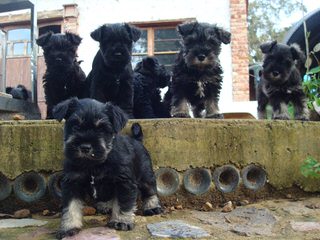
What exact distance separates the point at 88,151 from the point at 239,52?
10069 millimetres

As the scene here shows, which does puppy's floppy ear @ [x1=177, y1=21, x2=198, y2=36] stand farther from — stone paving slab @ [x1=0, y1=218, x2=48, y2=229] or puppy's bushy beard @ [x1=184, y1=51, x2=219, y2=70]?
stone paving slab @ [x1=0, y1=218, x2=48, y2=229]

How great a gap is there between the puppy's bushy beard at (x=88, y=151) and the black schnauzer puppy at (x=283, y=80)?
256 cm

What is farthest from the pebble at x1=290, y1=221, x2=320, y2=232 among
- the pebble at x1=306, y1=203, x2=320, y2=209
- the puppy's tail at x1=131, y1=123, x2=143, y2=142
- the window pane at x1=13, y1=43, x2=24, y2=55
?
the window pane at x1=13, y1=43, x2=24, y2=55

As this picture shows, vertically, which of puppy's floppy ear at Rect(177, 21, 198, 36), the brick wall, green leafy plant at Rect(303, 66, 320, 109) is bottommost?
green leafy plant at Rect(303, 66, 320, 109)

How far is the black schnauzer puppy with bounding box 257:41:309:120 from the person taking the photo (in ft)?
17.4

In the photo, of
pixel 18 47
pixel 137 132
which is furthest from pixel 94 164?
pixel 18 47

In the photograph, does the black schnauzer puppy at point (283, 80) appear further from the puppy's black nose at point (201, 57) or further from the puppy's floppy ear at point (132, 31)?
the puppy's floppy ear at point (132, 31)

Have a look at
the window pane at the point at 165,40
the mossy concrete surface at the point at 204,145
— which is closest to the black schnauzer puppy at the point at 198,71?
the mossy concrete surface at the point at 204,145

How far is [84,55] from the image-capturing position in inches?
524

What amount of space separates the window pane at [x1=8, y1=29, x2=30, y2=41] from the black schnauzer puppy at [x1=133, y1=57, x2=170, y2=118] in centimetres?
844

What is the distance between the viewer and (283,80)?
529 centimetres

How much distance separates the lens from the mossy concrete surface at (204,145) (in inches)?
175

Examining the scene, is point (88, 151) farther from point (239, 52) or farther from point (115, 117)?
point (239, 52)

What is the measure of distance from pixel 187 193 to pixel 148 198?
475 millimetres
